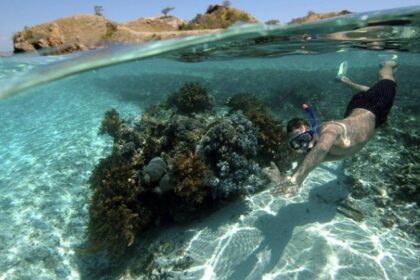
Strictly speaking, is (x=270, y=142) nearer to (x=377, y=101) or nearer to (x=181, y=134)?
(x=181, y=134)

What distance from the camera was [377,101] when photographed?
7.19 metres

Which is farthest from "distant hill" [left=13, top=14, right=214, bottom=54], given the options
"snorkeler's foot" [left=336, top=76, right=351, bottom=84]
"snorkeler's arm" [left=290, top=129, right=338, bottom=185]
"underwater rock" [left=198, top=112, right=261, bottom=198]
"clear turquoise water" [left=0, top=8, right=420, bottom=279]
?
"snorkeler's arm" [left=290, top=129, right=338, bottom=185]

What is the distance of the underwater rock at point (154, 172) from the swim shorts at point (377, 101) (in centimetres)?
462

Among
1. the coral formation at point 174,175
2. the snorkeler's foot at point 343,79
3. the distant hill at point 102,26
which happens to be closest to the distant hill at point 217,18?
the distant hill at point 102,26

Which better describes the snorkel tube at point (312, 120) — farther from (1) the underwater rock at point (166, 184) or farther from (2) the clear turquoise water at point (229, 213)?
(1) the underwater rock at point (166, 184)

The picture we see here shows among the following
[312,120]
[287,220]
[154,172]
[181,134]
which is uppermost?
[312,120]

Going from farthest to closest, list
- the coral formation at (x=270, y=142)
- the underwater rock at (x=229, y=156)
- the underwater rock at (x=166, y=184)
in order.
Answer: the coral formation at (x=270, y=142) < the underwater rock at (x=229, y=156) < the underwater rock at (x=166, y=184)

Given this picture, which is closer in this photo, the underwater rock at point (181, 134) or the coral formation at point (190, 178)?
the coral formation at point (190, 178)

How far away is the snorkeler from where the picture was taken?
15.5 ft

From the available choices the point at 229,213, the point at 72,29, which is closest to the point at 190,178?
the point at 229,213

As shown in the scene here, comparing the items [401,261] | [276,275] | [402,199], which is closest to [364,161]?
[402,199]

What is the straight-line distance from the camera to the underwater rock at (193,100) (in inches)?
448

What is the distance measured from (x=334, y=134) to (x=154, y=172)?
3695 mm

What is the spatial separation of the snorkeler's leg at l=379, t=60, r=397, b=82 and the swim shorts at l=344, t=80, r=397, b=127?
978mm
